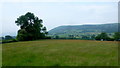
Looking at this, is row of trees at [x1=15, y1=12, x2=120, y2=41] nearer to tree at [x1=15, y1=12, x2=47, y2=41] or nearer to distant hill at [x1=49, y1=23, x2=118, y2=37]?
tree at [x1=15, y1=12, x2=47, y2=41]

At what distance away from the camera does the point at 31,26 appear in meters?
35.9

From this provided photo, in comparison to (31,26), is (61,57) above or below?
below

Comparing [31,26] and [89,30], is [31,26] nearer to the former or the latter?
[31,26]

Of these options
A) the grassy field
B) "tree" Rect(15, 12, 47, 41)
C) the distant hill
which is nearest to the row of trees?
"tree" Rect(15, 12, 47, 41)

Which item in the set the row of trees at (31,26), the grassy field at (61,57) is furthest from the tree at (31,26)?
the grassy field at (61,57)

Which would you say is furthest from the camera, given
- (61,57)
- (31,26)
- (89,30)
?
(89,30)

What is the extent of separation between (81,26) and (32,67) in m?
123

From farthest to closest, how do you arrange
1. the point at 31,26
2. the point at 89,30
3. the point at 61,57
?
the point at 89,30 → the point at 31,26 → the point at 61,57

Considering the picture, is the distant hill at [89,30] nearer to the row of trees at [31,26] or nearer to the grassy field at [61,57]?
the row of trees at [31,26]

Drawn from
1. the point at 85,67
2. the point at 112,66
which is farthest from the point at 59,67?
the point at 112,66

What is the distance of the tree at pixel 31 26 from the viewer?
3491 cm

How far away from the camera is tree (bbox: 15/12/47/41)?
1374 inches

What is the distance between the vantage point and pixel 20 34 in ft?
107

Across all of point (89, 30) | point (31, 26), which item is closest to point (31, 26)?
point (31, 26)
